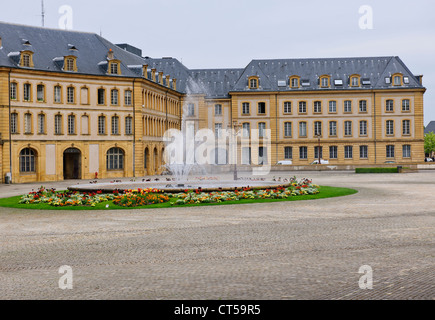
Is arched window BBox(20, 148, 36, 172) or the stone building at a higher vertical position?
the stone building

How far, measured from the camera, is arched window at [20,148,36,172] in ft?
177

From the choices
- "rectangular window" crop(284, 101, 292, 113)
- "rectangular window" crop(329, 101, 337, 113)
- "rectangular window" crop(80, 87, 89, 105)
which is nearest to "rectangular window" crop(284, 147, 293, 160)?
"rectangular window" crop(284, 101, 292, 113)

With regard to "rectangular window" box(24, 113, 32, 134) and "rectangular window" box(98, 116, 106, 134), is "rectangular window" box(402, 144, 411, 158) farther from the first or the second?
"rectangular window" box(24, 113, 32, 134)

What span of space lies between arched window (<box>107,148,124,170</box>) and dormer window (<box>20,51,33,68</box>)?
11.9 m

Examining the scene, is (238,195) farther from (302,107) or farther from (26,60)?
(302,107)

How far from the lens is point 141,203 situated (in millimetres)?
25531

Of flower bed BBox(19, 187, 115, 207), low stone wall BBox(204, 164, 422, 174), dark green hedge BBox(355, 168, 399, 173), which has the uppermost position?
low stone wall BBox(204, 164, 422, 174)

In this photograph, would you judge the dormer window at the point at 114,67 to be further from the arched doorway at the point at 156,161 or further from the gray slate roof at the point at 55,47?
the arched doorway at the point at 156,161

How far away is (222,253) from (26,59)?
45.5m

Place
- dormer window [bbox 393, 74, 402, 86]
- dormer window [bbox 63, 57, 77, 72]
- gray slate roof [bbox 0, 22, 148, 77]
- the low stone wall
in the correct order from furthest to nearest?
1. dormer window [bbox 393, 74, 402, 86]
2. the low stone wall
3. dormer window [bbox 63, 57, 77, 72]
4. gray slate roof [bbox 0, 22, 148, 77]

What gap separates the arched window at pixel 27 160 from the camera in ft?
177

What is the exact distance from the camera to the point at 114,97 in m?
60.5
